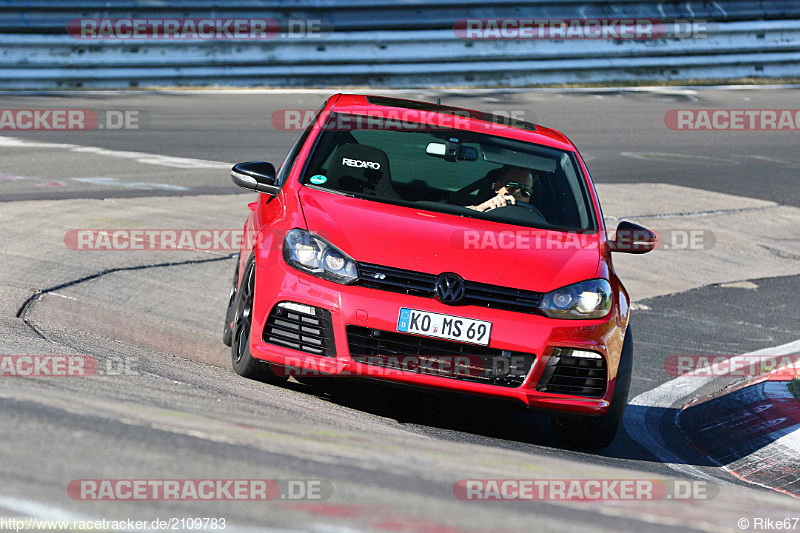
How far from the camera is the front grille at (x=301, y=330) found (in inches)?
206

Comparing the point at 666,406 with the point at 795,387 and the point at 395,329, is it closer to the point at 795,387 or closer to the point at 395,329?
the point at 795,387

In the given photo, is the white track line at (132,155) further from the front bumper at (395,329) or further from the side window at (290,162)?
the front bumper at (395,329)

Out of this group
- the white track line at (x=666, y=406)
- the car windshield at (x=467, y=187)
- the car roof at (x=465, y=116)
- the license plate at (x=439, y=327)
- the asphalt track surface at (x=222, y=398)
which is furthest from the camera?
the car roof at (x=465, y=116)

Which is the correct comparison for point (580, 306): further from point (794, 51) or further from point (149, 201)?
point (794, 51)

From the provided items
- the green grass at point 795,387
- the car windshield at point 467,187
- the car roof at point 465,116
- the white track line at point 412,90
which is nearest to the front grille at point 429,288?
the car windshield at point 467,187

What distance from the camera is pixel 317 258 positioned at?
534 cm

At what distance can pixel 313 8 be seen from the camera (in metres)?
19.6

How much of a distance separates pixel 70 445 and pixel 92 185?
8.42 meters

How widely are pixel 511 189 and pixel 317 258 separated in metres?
1.60

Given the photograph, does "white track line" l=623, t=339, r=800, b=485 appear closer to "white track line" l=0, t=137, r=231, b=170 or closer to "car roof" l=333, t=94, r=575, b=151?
"car roof" l=333, t=94, r=575, b=151

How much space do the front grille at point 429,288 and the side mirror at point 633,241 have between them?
3.60 feet

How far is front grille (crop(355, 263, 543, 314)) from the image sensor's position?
5207 millimetres

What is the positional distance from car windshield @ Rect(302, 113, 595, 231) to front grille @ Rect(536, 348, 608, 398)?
978 millimetres

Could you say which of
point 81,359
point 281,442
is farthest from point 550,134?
point 281,442
